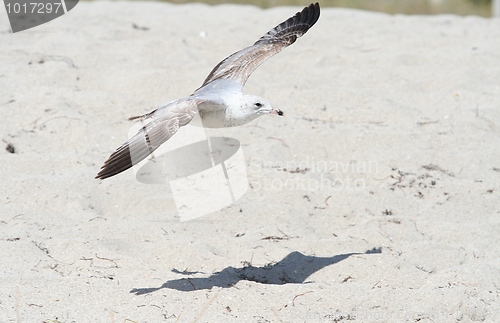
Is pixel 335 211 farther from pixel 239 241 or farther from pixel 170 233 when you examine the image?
pixel 170 233

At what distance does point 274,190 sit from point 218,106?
59 cm

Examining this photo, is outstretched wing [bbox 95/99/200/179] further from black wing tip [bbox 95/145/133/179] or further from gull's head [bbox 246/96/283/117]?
gull's head [bbox 246/96/283/117]

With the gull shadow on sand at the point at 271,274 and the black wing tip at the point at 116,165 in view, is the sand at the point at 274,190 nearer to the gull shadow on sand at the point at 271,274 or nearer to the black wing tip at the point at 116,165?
the gull shadow on sand at the point at 271,274

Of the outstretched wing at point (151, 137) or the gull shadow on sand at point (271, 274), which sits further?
the outstretched wing at point (151, 137)

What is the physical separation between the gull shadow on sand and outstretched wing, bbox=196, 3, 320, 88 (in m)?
1.14

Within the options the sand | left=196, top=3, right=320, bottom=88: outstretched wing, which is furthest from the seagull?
the sand

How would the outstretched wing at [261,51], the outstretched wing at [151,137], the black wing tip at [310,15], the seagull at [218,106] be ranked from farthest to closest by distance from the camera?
the black wing tip at [310,15] < the outstretched wing at [261,51] < the seagull at [218,106] < the outstretched wing at [151,137]

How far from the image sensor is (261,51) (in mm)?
4609

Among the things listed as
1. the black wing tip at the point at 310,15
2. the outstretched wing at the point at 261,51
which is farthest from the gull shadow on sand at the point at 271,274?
the black wing tip at the point at 310,15

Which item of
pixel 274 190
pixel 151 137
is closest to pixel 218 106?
pixel 151 137

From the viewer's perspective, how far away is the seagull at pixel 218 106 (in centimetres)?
351

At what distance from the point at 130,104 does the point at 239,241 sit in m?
1.58

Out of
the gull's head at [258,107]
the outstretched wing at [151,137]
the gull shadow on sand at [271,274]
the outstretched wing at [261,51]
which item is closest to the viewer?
the gull shadow on sand at [271,274]

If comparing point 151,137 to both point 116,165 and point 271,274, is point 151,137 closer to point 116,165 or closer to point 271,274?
point 116,165
